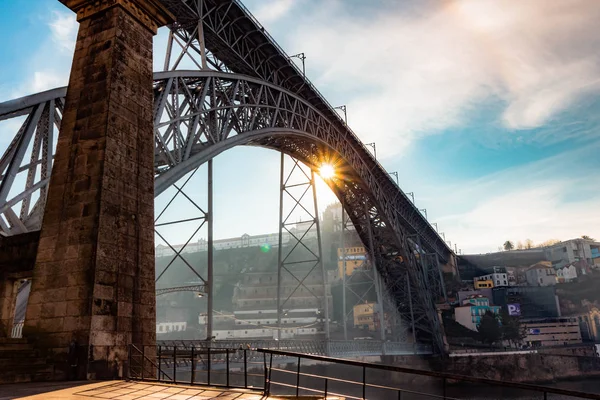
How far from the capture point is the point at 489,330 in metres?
57.4

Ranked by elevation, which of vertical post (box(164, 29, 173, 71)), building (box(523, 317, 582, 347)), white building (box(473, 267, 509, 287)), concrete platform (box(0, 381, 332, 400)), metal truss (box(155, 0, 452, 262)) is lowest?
building (box(523, 317, 582, 347))

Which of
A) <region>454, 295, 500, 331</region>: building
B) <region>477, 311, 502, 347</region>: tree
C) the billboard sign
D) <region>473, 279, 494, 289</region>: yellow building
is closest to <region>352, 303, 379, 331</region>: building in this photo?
<region>454, 295, 500, 331</region>: building

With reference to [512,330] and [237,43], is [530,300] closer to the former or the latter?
[512,330]

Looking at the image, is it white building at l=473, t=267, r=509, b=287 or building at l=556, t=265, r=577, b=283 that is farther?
building at l=556, t=265, r=577, b=283

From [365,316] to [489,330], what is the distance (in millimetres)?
17306

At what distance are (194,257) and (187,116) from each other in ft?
379

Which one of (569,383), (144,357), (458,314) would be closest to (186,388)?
(144,357)

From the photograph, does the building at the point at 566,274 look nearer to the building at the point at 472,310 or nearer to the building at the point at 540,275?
the building at the point at 540,275

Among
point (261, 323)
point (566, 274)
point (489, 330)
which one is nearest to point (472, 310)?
point (489, 330)

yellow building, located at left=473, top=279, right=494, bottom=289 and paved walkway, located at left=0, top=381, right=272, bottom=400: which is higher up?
yellow building, located at left=473, top=279, right=494, bottom=289

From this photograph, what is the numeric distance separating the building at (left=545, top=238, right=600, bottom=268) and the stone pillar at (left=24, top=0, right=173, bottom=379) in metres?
98.8

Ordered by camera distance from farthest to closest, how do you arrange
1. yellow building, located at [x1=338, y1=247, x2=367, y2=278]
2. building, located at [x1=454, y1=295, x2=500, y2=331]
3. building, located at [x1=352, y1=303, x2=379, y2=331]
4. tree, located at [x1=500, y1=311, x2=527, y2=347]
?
yellow building, located at [x1=338, y1=247, x2=367, y2=278], building, located at [x1=454, y1=295, x2=500, y2=331], building, located at [x1=352, y1=303, x2=379, y2=331], tree, located at [x1=500, y1=311, x2=527, y2=347]

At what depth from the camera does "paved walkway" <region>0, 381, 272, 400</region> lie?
529cm

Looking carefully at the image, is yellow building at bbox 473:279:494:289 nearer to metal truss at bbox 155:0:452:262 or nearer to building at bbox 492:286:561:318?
building at bbox 492:286:561:318
